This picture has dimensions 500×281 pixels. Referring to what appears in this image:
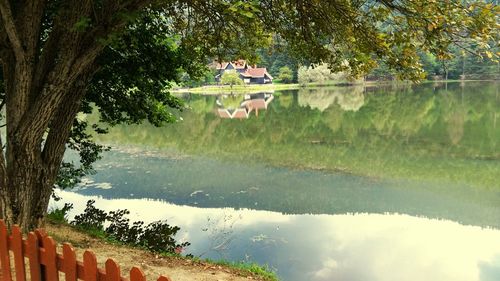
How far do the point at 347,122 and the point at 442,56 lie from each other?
1398 inches

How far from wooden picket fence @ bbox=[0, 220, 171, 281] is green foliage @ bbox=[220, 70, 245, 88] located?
9176cm

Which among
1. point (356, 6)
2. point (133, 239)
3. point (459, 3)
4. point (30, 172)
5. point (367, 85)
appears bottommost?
point (133, 239)

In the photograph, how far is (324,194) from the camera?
18.1m

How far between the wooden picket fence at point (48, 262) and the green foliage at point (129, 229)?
19.8 ft

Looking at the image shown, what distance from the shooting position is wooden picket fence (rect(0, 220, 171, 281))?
3229 mm

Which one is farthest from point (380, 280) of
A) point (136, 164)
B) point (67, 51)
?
point (136, 164)

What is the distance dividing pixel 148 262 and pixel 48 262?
14.8 ft

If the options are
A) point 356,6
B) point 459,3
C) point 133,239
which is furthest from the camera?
point 133,239

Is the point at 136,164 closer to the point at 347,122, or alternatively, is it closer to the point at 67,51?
the point at 67,51

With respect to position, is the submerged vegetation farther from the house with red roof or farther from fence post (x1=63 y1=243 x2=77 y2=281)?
the house with red roof

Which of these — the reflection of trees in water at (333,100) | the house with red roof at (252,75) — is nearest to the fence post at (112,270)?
the reflection of trees in water at (333,100)

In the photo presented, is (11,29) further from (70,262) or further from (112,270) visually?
(112,270)

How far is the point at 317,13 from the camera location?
6.73m

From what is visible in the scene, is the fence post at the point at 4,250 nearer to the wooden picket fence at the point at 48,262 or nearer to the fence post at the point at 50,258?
the wooden picket fence at the point at 48,262
